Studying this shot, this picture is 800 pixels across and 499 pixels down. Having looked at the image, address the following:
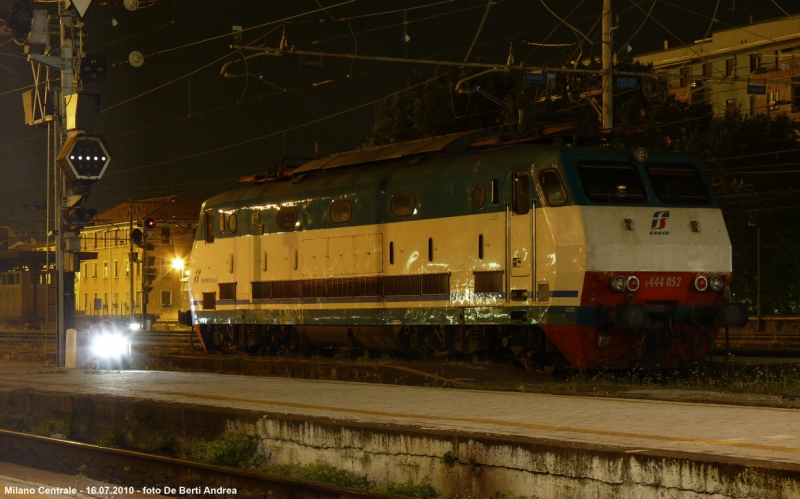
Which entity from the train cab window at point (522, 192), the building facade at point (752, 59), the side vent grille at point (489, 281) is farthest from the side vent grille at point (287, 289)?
the building facade at point (752, 59)

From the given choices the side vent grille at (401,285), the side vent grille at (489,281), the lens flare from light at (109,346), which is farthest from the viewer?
the lens flare from light at (109,346)

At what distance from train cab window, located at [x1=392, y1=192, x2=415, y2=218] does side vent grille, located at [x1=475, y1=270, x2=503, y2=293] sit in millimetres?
2375

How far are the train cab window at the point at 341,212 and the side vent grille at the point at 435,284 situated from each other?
276 cm

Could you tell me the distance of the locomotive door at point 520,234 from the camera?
58.9 ft

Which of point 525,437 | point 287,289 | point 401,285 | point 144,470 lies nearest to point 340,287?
point 401,285

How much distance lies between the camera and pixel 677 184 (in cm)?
1862

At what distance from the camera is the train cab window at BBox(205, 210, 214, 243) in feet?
90.7

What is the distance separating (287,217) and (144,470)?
11763 millimetres

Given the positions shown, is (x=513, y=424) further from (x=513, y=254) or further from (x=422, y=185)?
(x=422, y=185)

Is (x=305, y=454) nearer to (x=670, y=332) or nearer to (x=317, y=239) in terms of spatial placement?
(x=670, y=332)

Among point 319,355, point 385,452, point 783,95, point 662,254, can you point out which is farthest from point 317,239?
point 783,95

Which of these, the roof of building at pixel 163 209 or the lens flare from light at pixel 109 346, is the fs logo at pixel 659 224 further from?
the roof of building at pixel 163 209

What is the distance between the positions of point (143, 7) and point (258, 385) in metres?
10.1

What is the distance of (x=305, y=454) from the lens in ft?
39.6
